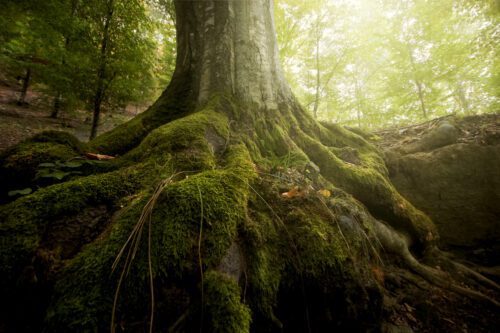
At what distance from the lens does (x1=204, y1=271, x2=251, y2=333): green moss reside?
1010 millimetres

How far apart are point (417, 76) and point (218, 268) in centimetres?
1094

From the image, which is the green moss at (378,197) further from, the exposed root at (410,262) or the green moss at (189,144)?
the green moss at (189,144)

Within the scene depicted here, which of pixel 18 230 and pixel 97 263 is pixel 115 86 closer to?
pixel 18 230

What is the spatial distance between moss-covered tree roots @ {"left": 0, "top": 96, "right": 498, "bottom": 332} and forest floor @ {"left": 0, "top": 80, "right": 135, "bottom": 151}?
592cm

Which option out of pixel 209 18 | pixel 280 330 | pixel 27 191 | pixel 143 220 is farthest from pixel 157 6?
pixel 280 330

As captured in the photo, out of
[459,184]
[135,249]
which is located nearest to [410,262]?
[459,184]

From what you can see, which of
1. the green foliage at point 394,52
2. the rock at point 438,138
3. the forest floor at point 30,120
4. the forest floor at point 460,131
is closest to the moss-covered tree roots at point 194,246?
the rock at point 438,138

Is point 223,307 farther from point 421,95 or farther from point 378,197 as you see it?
point 421,95

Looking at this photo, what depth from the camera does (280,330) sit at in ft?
Answer: 4.42

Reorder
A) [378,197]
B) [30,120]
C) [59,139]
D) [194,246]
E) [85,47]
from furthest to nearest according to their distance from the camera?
[30,120], [85,47], [378,197], [59,139], [194,246]

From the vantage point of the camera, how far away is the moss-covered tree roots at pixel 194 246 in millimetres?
1013

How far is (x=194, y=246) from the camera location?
121 centimetres

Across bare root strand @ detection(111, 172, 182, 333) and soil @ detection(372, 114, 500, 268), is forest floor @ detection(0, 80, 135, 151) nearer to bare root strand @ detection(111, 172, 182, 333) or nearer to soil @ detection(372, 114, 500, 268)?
bare root strand @ detection(111, 172, 182, 333)

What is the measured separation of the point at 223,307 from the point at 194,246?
0.36 m
